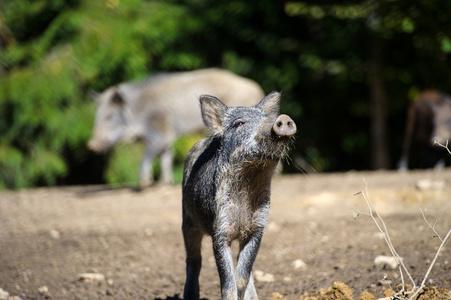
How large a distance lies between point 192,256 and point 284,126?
125 centimetres

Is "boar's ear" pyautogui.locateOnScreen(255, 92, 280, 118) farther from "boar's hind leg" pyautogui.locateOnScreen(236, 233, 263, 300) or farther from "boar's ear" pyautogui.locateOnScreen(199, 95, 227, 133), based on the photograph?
"boar's hind leg" pyautogui.locateOnScreen(236, 233, 263, 300)

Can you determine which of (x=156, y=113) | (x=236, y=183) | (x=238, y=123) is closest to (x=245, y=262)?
(x=236, y=183)

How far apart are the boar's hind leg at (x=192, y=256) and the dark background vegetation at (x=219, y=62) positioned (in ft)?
22.2

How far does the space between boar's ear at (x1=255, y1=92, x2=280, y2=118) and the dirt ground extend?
76 cm

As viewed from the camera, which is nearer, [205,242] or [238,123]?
[238,123]

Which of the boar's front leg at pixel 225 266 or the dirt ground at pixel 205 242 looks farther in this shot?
the dirt ground at pixel 205 242

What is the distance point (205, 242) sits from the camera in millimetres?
6281

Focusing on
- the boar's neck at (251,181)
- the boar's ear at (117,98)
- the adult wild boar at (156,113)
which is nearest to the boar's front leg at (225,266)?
the boar's neck at (251,181)

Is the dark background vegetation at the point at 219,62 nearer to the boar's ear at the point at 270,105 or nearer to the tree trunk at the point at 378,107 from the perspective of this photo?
the tree trunk at the point at 378,107

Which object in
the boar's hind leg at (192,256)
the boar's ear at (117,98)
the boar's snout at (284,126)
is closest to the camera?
the boar's snout at (284,126)

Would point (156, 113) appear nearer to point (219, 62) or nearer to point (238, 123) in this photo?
point (219, 62)

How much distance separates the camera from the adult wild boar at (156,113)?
375 inches

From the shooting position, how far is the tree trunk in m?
11.3

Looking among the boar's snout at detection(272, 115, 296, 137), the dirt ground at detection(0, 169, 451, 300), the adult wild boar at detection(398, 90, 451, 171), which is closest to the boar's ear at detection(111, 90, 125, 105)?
the dirt ground at detection(0, 169, 451, 300)
